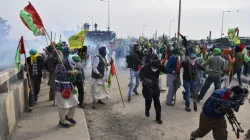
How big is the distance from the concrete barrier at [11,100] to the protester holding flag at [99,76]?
1.78m

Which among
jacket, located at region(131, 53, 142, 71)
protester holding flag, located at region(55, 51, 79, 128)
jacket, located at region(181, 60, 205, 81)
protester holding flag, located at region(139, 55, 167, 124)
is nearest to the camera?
protester holding flag, located at region(55, 51, 79, 128)

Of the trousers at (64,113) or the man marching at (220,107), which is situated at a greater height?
the man marching at (220,107)

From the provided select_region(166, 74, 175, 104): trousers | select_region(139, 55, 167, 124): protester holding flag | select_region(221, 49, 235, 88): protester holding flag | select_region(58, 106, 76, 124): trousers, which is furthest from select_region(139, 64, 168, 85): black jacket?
select_region(221, 49, 235, 88): protester holding flag

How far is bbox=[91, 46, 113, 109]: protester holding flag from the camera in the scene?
6957 mm

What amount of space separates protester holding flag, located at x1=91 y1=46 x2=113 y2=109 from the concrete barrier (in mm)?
1776

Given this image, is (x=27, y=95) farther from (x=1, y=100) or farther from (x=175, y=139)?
(x=175, y=139)

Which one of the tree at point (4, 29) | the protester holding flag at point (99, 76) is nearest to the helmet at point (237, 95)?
the protester holding flag at point (99, 76)

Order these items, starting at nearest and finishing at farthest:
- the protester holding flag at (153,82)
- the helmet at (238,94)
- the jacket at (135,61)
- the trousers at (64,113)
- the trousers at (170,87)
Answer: the helmet at (238,94) < the trousers at (64,113) < the protester holding flag at (153,82) < the trousers at (170,87) < the jacket at (135,61)

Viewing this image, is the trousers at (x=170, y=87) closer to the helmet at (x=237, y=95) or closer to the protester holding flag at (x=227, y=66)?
the protester holding flag at (x=227, y=66)

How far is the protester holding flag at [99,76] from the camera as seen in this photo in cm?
696

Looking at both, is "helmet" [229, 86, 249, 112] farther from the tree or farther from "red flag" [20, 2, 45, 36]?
the tree

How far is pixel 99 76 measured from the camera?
7059 millimetres

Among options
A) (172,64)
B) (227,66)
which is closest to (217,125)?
(172,64)

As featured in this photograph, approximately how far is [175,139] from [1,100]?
333 cm
